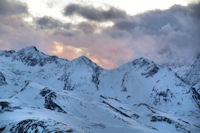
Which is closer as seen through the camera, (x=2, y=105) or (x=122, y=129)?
(x=122, y=129)

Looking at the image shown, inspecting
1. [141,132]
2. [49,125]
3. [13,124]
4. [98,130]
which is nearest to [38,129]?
[49,125]

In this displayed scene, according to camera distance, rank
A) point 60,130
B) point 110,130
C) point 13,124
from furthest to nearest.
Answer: point 110,130 → point 13,124 → point 60,130

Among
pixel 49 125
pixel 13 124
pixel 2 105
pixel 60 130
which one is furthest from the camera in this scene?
pixel 2 105

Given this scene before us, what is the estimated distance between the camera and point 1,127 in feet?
290

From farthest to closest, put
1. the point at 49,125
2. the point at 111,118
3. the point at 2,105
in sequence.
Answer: the point at 111,118, the point at 2,105, the point at 49,125

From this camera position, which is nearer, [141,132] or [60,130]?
[60,130]

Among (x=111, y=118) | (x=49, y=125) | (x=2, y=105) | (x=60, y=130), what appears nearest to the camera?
(x=60, y=130)

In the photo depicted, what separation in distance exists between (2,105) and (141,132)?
381 feet

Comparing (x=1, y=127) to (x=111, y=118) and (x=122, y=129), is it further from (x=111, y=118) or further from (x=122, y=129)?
(x=111, y=118)

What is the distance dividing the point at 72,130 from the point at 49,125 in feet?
28.1

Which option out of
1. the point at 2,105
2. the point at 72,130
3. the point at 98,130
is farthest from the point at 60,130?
the point at 2,105

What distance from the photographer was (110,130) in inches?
3738

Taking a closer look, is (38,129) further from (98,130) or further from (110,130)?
(110,130)

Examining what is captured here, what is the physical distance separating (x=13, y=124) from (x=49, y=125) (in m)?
17.7
